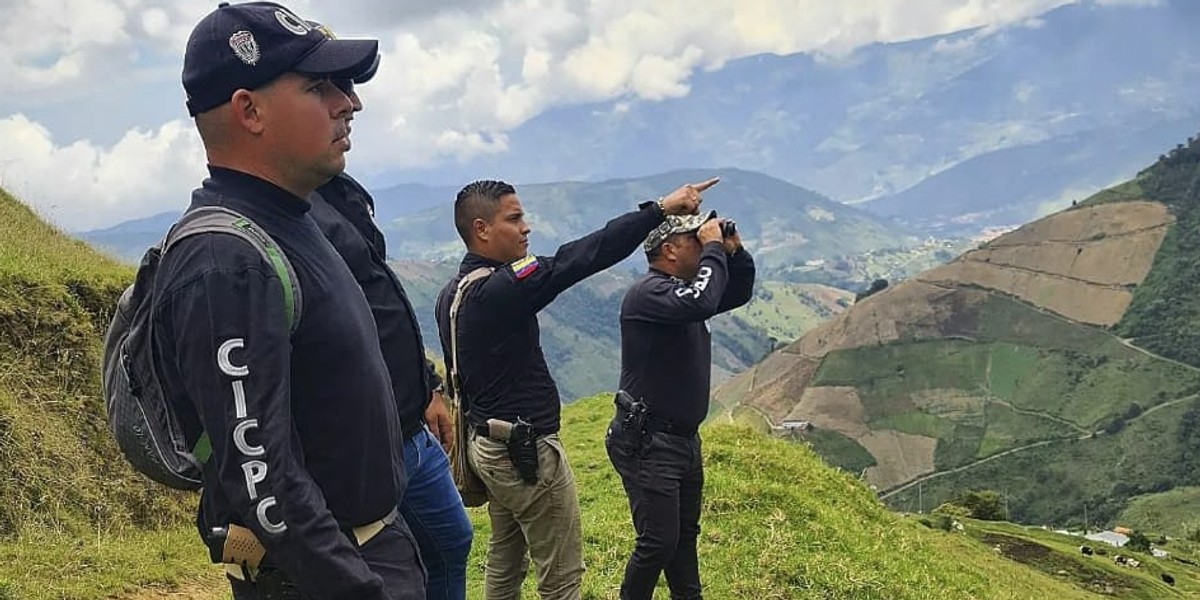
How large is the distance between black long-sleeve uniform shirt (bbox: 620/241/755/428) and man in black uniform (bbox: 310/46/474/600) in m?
1.83

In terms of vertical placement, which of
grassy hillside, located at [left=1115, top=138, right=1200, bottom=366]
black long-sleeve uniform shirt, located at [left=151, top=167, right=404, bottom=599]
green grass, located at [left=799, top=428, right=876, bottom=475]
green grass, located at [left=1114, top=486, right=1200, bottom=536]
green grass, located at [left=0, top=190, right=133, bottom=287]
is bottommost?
green grass, located at [left=1114, top=486, right=1200, bottom=536]

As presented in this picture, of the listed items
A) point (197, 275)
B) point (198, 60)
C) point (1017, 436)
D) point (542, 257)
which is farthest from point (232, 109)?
point (1017, 436)

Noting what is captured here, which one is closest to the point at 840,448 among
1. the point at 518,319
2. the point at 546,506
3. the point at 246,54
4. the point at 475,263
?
the point at 546,506

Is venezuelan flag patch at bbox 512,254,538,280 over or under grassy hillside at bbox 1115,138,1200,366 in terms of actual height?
over

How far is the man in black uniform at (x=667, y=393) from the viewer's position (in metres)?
5.45

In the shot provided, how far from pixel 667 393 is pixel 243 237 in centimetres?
367

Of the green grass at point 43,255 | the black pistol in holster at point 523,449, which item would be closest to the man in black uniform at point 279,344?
the black pistol in holster at point 523,449

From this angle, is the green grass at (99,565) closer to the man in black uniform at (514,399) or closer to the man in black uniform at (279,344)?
the man in black uniform at (514,399)

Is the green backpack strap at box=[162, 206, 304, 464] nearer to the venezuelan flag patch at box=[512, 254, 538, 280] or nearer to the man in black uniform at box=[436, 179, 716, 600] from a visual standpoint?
the venezuelan flag patch at box=[512, 254, 538, 280]

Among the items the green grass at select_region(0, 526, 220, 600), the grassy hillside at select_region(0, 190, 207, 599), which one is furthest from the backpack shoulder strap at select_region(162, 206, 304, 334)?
the grassy hillside at select_region(0, 190, 207, 599)

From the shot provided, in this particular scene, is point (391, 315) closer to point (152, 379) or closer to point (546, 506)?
point (152, 379)

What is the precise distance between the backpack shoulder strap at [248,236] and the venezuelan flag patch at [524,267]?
82.5 inches

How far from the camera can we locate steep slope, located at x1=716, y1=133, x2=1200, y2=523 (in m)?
108

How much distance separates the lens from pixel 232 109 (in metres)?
2.45
